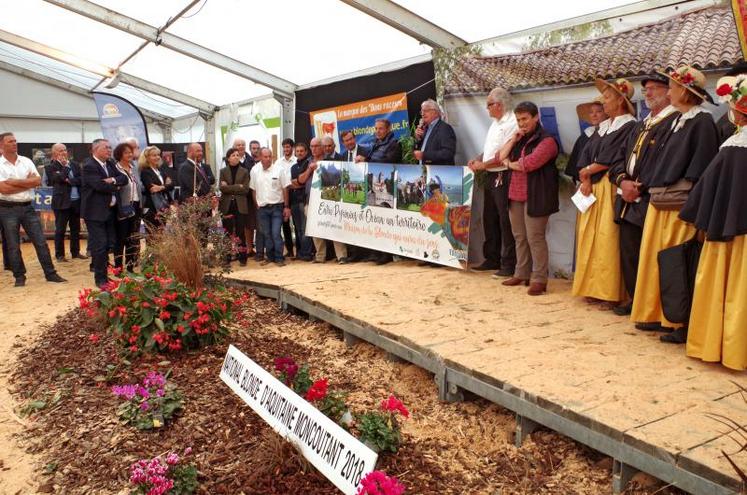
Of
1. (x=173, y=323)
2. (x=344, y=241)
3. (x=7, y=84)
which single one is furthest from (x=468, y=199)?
(x=7, y=84)

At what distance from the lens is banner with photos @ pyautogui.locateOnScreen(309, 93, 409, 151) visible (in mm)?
7551

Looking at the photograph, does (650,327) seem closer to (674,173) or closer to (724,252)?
(724,252)

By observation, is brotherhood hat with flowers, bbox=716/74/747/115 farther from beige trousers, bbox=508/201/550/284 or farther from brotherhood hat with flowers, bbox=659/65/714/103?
beige trousers, bbox=508/201/550/284

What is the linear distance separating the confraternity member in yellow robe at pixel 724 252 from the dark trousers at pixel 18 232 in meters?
6.85

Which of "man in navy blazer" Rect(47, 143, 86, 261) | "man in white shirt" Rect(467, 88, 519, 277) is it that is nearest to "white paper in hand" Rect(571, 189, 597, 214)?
"man in white shirt" Rect(467, 88, 519, 277)

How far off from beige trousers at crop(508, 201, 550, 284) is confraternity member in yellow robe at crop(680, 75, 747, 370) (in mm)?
1733

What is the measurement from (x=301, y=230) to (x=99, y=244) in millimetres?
2436

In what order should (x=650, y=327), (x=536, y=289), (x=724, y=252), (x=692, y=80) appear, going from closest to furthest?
1. (x=724, y=252)
2. (x=692, y=80)
3. (x=650, y=327)
4. (x=536, y=289)

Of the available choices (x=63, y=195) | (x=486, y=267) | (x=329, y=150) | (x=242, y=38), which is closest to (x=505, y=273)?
(x=486, y=267)

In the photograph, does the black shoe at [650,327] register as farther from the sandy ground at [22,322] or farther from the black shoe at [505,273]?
the sandy ground at [22,322]

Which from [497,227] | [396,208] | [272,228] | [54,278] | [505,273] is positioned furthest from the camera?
[272,228]

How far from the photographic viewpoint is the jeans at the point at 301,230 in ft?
26.1

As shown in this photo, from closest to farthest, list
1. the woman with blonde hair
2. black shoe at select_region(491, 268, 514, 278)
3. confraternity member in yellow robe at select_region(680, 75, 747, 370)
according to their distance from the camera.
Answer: confraternity member in yellow robe at select_region(680, 75, 747, 370)
black shoe at select_region(491, 268, 514, 278)
the woman with blonde hair

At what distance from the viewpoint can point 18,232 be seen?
7148mm
